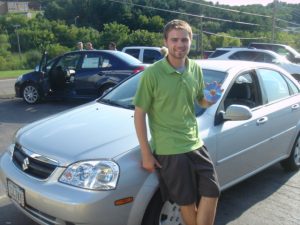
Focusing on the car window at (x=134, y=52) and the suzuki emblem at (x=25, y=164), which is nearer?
the suzuki emblem at (x=25, y=164)

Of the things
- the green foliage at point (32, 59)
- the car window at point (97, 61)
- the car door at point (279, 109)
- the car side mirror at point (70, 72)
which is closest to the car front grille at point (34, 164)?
the car door at point (279, 109)

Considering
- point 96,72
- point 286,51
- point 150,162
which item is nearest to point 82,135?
point 150,162

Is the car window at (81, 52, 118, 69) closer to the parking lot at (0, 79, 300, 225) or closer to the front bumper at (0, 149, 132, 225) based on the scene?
the parking lot at (0, 79, 300, 225)

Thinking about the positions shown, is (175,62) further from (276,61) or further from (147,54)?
(147,54)

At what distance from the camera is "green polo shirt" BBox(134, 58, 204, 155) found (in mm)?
2898

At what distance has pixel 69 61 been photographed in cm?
1138

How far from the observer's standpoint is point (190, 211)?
3.14 metres

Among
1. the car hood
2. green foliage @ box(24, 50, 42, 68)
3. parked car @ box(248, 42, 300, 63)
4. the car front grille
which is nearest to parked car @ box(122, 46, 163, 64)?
parked car @ box(248, 42, 300, 63)

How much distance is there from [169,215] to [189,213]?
0.37 m

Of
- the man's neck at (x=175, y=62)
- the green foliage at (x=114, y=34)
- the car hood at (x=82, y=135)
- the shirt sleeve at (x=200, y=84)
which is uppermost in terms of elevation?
the man's neck at (x=175, y=62)

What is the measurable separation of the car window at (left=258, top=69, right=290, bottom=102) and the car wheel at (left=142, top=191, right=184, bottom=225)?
6.67 feet

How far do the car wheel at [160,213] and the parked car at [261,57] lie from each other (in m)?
12.1

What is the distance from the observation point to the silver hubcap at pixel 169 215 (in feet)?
11.3

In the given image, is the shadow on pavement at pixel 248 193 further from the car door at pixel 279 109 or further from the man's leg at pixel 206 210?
the man's leg at pixel 206 210
